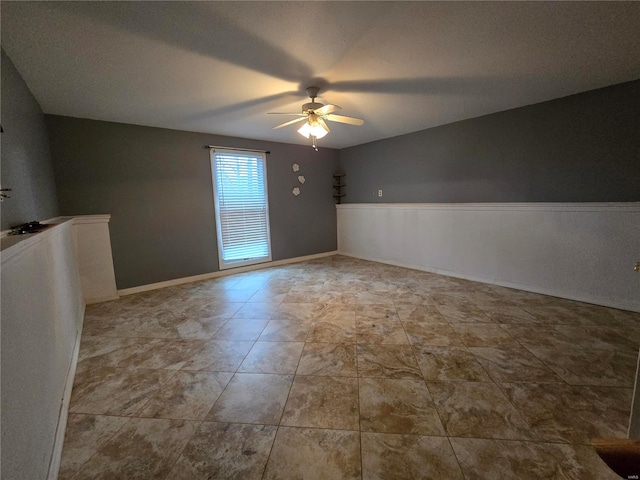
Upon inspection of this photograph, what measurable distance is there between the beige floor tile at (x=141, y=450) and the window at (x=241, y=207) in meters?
3.05

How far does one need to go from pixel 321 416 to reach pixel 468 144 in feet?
12.7

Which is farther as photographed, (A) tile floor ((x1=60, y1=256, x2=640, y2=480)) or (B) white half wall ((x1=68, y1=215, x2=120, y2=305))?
(B) white half wall ((x1=68, y1=215, x2=120, y2=305))

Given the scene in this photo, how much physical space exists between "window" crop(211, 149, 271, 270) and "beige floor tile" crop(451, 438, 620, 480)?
12.9 ft

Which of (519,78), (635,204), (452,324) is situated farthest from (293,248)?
(635,204)

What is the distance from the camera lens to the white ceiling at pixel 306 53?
1.52 metres

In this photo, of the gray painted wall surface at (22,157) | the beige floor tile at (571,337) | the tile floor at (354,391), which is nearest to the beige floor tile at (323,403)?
the tile floor at (354,391)

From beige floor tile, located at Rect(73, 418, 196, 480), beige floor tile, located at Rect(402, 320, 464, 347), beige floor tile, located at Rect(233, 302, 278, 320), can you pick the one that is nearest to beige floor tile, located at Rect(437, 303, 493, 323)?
beige floor tile, located at Rect(402, 320, 464, 347)

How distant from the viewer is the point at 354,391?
1.58 meters

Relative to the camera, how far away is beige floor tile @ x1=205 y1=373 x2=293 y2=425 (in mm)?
1424

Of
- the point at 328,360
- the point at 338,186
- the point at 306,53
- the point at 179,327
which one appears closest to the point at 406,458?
the point at 328,360

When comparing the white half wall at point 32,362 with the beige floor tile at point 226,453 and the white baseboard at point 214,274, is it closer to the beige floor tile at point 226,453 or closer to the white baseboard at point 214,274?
the beige floor tile at point 226,453

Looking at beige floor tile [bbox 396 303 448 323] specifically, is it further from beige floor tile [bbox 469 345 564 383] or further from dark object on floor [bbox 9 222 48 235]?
dark object on floor [bbox 9 222 48 235]

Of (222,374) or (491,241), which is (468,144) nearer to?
(491,241)

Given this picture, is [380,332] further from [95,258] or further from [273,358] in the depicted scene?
[95,258]
